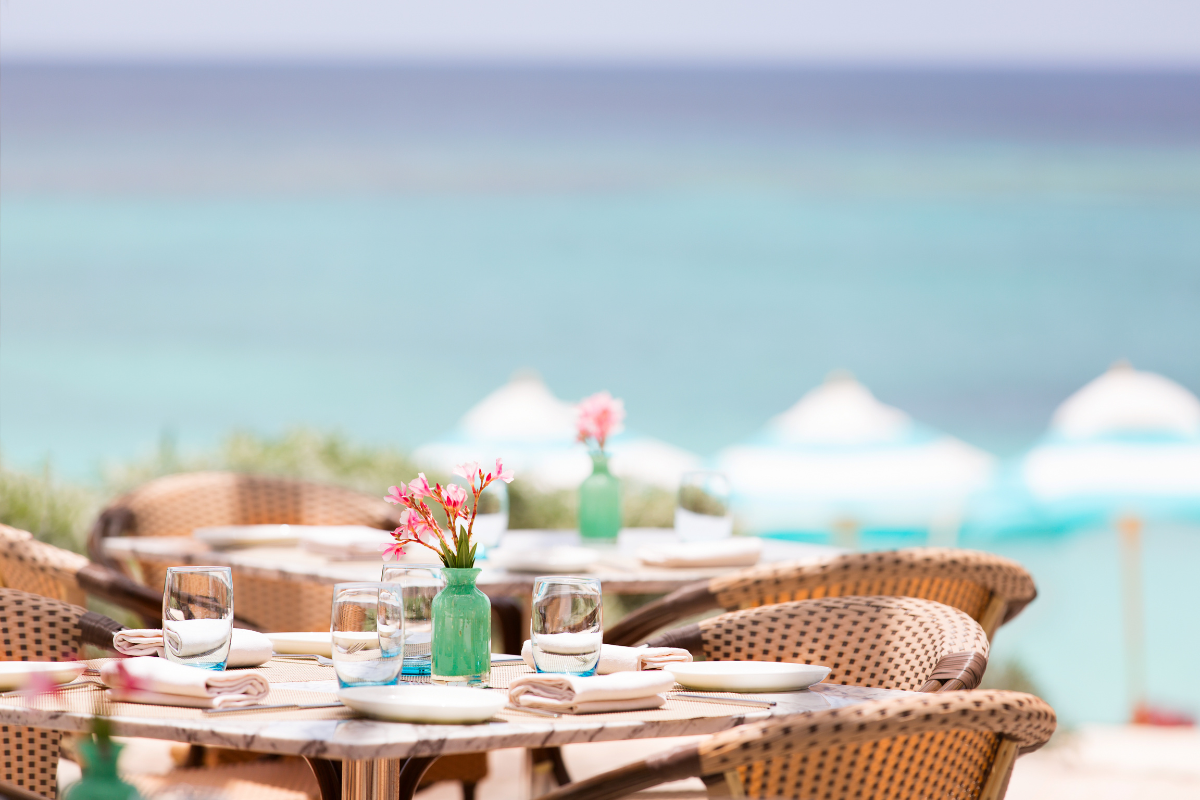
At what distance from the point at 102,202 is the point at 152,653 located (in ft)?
33.6

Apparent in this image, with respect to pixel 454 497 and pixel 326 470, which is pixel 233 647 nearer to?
pixel 454 497

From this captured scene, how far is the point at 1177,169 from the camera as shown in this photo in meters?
11.5

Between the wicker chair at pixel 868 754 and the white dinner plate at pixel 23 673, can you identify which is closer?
the wicker chair at pixel 868 754

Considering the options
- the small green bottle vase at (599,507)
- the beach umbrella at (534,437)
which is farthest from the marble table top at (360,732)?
the beach umbrella at (534,437)

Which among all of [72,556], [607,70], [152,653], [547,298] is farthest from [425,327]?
[152,653]

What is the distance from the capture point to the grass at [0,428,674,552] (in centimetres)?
405

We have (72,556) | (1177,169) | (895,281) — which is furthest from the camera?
(895,281)

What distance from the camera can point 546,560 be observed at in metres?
2.36

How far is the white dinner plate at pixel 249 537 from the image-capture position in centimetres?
259

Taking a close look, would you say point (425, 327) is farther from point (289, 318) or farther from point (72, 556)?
point (72, 556)

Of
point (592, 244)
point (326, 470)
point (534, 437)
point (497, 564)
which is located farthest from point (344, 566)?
point (592, 244)

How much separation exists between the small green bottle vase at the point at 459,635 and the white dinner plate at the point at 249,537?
1.24m

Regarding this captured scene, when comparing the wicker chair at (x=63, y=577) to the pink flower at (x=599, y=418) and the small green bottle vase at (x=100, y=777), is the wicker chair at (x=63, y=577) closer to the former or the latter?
the pink flower at (x=599, y=418)

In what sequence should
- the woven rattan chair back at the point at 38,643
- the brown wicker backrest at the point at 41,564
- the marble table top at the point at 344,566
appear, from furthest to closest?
the brown wicker backrest at the point at 41,564
the marble table top at the point at 344,566
the woven rattan chair back at the point at 38,643
